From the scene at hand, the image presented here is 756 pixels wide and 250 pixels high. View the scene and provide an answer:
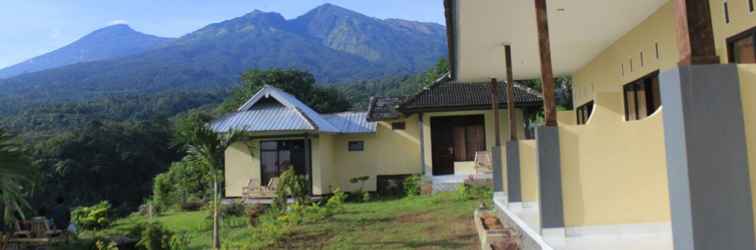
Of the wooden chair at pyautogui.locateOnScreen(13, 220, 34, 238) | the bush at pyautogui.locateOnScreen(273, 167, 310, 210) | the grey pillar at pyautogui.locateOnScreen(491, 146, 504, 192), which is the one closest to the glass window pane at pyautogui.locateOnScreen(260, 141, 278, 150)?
the bush at pyautogui.locateOnScreen(273, 167, 310, 210)

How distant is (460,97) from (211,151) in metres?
10.4

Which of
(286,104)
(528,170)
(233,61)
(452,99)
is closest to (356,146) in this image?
(286,104)

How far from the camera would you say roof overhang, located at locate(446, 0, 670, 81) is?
561 centimetres

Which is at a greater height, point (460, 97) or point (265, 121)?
point (460, 97)

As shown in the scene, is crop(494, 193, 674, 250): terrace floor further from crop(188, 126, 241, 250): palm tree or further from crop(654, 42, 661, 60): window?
crop(188, 126, 241, 250): palm tree

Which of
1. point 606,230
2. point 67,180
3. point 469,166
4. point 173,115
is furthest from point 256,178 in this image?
point 173,115

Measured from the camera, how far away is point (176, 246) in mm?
7973

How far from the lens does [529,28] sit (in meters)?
6.72

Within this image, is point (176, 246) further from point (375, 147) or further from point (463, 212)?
point (375, 147)

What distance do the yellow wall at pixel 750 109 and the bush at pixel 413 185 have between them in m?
14.3

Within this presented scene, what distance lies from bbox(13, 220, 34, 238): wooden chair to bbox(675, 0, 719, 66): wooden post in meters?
12.8

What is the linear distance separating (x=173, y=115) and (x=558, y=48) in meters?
48.5

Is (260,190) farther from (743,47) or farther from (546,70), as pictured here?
(743,47)

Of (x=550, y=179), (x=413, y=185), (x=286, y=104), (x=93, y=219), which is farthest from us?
(x=286, y=104)
